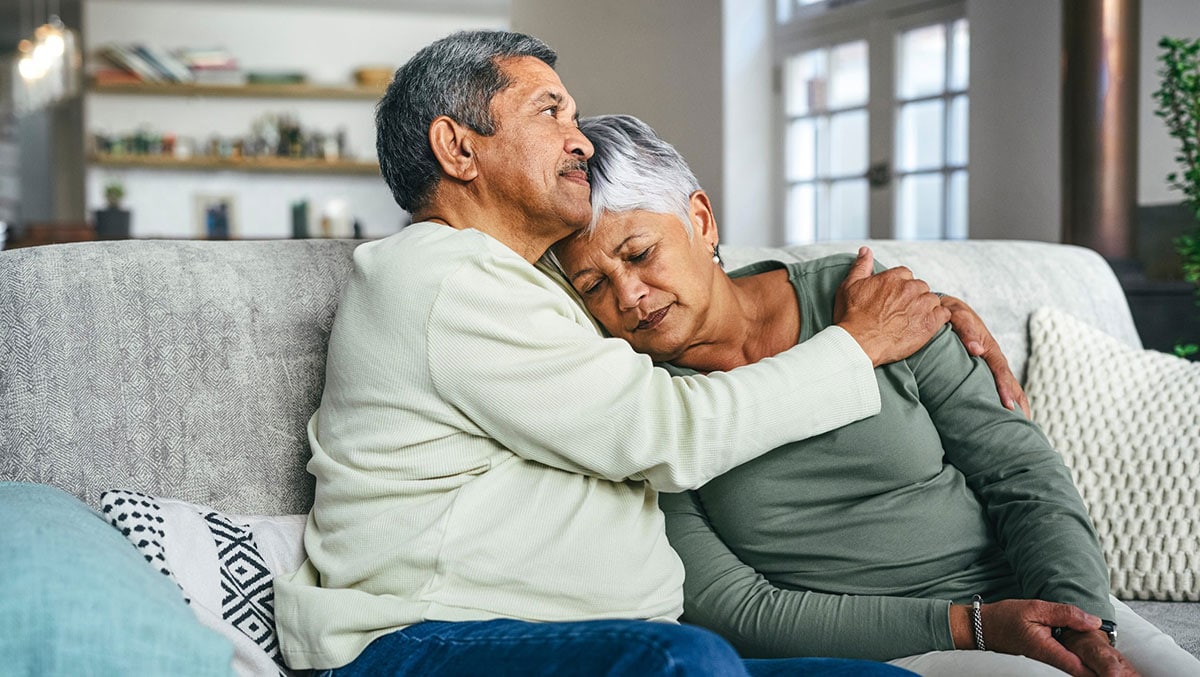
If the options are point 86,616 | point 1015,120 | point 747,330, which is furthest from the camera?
point 1015,120

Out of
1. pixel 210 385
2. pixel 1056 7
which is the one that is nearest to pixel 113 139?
pixel 1056 7

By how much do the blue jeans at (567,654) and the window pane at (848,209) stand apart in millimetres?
4192

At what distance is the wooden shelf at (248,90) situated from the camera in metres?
7.27

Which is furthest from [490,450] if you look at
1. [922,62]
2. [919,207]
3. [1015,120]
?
[922,62]

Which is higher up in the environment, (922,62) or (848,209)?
(922,62)

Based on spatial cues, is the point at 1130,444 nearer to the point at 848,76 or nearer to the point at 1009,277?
the point at 1009,277

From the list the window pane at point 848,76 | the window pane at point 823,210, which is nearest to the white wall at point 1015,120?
the window pane at point 848,76

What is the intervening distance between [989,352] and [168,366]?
1.14 meters

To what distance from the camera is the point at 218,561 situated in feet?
4.50

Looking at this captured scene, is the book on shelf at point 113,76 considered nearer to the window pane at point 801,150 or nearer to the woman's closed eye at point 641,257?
the window pane at point 801,150

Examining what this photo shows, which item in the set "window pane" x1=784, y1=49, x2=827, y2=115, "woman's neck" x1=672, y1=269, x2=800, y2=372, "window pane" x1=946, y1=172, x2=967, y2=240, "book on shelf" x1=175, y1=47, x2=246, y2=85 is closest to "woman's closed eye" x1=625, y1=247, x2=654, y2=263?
"woman's neck" x1=672, y1=269, x2=800, y2=372

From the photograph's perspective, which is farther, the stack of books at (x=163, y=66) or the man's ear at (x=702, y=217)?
the stack of books at (x=163, y=66)

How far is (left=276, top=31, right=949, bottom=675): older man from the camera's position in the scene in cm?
122

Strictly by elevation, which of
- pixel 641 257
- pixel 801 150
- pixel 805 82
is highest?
pixel 805 82
